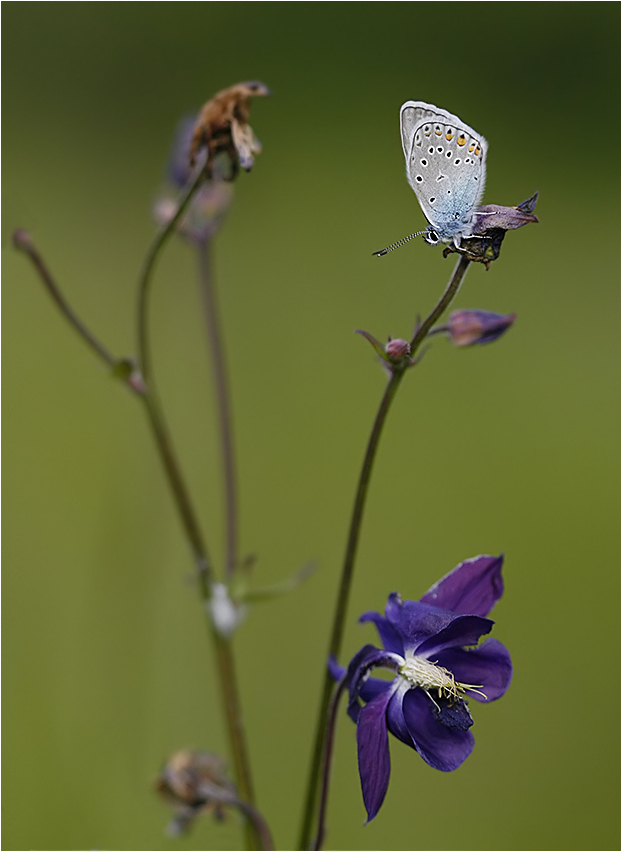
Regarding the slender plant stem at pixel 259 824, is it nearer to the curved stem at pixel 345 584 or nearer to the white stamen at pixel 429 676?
the curved stem at pixel 345 584

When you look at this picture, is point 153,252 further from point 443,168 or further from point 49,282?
point 443,168

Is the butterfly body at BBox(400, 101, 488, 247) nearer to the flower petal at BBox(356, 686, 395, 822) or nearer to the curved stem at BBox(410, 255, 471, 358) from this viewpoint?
the curved stem at BBox(410, 255, 471, 358)

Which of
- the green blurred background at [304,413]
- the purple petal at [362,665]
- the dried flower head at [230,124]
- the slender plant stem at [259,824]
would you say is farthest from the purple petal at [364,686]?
the green blurred background at [304,413]

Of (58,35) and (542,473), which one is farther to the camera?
(58,35)

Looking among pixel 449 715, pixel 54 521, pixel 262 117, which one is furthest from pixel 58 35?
pixel 449 715

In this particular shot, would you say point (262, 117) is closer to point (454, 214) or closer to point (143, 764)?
point (143, 764)

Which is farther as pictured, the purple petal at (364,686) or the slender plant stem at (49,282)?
the slender plant stem at (49,282)

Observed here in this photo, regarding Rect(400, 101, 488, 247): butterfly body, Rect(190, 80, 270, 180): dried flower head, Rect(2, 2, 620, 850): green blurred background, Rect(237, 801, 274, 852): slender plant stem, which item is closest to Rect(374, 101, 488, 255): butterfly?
Rect(400, 101, 488, 247): butterfly body
